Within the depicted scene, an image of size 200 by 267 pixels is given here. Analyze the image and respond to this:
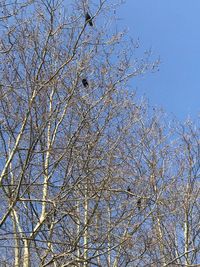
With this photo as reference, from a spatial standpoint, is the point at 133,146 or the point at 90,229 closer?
the point at 90,229

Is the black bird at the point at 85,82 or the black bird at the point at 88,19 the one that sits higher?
the black bird at the point at 88,19

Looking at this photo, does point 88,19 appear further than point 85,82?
No

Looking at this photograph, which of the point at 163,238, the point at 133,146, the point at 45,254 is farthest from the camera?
the point at 163,238

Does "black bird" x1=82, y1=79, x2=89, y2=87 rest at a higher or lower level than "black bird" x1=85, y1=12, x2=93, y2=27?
Answer: lower

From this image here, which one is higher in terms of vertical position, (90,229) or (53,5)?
(53,5)

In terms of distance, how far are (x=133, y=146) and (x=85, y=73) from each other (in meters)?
2.17

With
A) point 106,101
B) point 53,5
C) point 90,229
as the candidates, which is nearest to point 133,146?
point 106,101

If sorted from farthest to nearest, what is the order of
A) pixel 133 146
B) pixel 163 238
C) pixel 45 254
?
1. pixel 163 238
2. pixel 133 146
3. pixel 45 254

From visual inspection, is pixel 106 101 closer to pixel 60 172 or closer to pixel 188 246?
pixel 60 172

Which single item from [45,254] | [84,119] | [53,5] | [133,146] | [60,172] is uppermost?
[53,5]

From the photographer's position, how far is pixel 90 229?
19.5 feet

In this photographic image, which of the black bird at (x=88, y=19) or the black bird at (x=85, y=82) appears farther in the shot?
the black bird at (x=85, y=82)

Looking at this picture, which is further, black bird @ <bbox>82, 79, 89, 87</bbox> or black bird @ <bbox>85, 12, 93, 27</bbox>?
black bird @ <bbox>82, 79, 89, 87</bbox>

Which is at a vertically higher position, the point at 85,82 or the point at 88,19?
the point at 88,19
